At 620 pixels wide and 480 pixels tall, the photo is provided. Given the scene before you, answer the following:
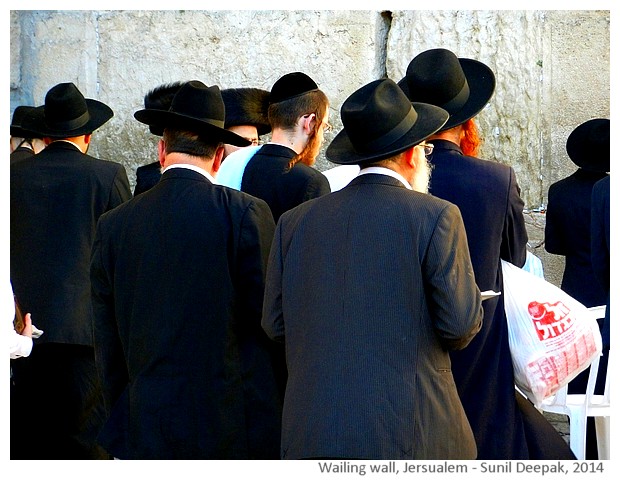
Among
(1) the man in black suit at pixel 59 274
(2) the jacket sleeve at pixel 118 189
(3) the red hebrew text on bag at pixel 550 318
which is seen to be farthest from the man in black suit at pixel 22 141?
(3) the red hebrew text on bag at pixel 550 318

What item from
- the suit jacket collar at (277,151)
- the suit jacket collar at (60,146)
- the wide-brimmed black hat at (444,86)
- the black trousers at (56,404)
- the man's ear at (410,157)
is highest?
the wide-brimmed black hat at (444,86)

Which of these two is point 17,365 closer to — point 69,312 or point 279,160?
point 69,312

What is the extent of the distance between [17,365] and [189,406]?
1.64 m

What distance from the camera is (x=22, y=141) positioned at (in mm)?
5457

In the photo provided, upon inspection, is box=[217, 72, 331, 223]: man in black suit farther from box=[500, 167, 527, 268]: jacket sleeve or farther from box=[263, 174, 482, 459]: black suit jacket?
box=[263, 174, 482, 459]: black suit jacket

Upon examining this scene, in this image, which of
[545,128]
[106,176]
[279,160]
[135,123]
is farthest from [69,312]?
[545,128]

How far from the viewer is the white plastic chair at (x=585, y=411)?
4.20 m

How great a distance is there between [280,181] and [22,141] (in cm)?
179

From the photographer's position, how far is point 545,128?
5719mm

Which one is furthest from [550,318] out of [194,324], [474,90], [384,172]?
[194,324]

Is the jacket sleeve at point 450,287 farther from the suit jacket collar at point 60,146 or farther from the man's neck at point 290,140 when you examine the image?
the suit jacket collar at point 60,146

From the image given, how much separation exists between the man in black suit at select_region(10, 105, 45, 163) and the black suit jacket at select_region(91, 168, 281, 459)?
6.18 feet

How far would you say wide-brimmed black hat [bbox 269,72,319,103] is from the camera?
461 centimetres

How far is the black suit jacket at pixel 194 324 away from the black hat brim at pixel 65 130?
1369 millimetres
